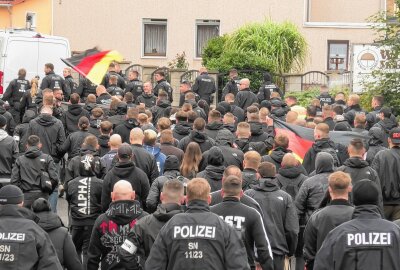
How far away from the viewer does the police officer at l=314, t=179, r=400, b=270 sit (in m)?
9.41

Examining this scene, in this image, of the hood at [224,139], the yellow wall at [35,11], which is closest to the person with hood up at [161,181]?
the hood at [224,139]

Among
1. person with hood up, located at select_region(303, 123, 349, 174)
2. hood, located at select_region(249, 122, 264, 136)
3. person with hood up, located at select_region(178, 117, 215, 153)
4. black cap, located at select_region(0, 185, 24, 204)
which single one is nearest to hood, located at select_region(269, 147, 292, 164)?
person with hood up, located at select_region(303, 123, 349, 174)

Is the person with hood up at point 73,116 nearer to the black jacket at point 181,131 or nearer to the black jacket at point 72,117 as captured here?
the black jacket at point 72,117

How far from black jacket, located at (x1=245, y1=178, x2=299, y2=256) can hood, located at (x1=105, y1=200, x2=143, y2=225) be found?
1511 millimetres

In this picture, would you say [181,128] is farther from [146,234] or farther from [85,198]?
[146,234]

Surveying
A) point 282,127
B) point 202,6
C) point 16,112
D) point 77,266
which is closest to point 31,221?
point 77,266

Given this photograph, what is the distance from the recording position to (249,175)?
1291 centimetres

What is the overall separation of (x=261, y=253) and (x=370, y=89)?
576 inches

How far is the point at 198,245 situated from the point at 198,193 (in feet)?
1.60

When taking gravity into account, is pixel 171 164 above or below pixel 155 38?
below

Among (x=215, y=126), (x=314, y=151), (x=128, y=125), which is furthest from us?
(x=128, y=125)

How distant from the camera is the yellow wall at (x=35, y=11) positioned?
141 feet

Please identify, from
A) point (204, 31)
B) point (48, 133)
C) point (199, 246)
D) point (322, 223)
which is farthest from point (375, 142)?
point (204, 31)

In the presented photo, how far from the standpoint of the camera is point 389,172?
15.3 m
